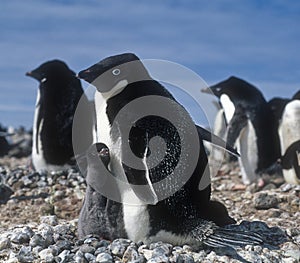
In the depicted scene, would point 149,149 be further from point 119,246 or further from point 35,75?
point 35,75

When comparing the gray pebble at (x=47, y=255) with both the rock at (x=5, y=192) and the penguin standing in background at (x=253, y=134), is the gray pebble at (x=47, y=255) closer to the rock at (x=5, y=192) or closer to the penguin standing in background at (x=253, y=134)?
the rock at (x=5, y=192)

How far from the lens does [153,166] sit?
4.46 metres

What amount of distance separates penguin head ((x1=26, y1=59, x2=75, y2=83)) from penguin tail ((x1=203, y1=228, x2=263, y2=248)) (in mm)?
5059

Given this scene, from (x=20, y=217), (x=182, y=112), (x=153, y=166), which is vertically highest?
(x=182, y=112)

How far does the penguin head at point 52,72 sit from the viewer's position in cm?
934

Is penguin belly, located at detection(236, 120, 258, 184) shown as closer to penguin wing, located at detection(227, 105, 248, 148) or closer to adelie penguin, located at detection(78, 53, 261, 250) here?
penguin wing, located at detection(227, 105, 248, 148)

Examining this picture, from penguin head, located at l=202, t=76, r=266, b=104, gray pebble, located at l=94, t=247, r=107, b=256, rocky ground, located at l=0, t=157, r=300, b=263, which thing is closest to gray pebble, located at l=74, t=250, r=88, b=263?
rocky ground, located at l=0, t=157, r=300, b=263

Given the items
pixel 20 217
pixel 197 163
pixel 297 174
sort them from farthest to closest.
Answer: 1. pixel 297 174
2. pixel 20 217
3. pixel 197 163

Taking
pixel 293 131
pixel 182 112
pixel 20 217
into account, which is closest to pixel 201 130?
pixel 182 112

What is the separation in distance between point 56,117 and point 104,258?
5028 mm

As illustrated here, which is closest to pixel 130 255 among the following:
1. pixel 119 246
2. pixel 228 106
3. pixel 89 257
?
pixel 119 246

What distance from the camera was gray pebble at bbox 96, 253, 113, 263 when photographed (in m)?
4.37

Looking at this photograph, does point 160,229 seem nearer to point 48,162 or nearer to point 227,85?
point 48,162

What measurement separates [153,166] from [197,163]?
17.3 inches
